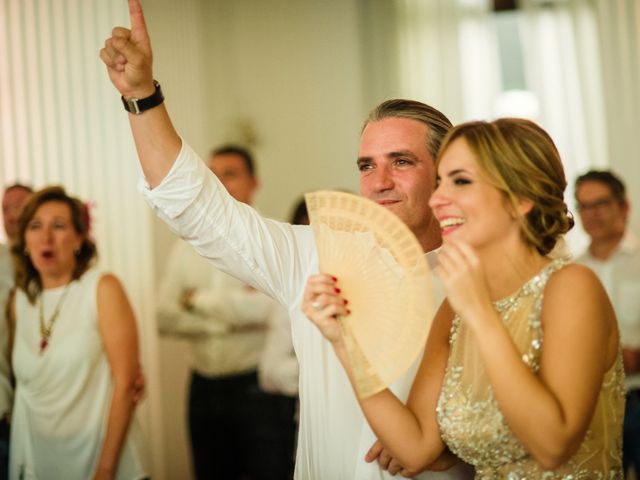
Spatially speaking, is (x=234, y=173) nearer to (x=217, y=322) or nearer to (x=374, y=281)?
(x=217, y=322)

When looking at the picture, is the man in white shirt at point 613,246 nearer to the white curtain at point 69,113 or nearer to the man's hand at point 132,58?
the white curtain at point 69,113

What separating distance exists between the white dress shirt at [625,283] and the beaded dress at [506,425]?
2282mm

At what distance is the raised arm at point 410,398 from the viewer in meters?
1.57

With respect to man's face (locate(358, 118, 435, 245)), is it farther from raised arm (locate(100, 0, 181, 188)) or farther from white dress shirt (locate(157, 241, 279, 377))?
white dress shirt (locate(157, 241, 279, 377))

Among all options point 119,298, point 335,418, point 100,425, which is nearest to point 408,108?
point 335,418

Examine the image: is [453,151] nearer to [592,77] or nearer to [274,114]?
[592,77]

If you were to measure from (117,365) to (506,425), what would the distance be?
183 centimetres

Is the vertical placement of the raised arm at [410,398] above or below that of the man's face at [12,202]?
below

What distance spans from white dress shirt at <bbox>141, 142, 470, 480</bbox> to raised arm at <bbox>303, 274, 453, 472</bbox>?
14 centimetres

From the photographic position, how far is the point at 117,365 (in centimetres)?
306

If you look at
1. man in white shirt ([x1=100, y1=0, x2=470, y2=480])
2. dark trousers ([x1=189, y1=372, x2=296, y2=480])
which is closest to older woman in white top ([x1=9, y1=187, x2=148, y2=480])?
dark trousers ([x1=189, y1=372, x2=296, y2=480])

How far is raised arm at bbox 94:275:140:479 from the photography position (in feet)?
9.85

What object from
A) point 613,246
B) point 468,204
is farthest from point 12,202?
point 613,246

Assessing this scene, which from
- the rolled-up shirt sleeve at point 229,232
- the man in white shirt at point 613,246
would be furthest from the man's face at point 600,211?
the rolled-up shirt sleeve at point 229,232
